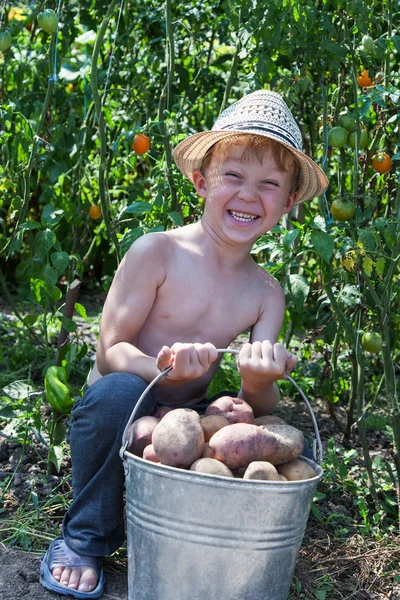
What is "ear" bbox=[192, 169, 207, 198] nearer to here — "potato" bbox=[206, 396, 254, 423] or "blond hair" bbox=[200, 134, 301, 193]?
"blond hair" bbox=[200, 134, 301, 193]

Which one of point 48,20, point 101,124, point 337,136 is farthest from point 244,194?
point 48,20

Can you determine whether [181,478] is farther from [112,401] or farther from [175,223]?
[175,223]

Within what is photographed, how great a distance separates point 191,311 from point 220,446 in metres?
0.55

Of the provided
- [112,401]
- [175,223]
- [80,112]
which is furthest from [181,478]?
[80,112]

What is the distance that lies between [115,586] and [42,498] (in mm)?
441

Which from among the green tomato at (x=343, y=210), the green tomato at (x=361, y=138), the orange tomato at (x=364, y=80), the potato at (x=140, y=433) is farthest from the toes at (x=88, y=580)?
the orange tomato at (x=364, y=80)

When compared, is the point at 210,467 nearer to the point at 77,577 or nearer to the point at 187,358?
the point at 187,358

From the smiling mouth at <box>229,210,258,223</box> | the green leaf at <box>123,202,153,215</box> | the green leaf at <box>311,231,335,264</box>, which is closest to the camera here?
the smiling mouth at <box>229,210,258,223</box>

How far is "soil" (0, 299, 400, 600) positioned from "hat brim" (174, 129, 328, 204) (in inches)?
36.5

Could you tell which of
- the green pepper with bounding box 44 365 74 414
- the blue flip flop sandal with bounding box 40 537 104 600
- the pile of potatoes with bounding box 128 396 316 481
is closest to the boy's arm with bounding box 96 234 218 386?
the green pepper with bounding box 44 365 74 414

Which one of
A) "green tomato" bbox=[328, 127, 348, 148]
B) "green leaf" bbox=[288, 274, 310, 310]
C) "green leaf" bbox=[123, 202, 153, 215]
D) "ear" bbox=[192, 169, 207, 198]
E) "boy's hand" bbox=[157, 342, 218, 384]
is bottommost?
"boy's hand" bbox=[157, 342, 218, 384]

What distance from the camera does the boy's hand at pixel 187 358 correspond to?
66.9 inches

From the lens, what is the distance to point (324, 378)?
2.95 meters

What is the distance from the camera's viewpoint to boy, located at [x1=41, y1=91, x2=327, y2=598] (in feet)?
6.00
